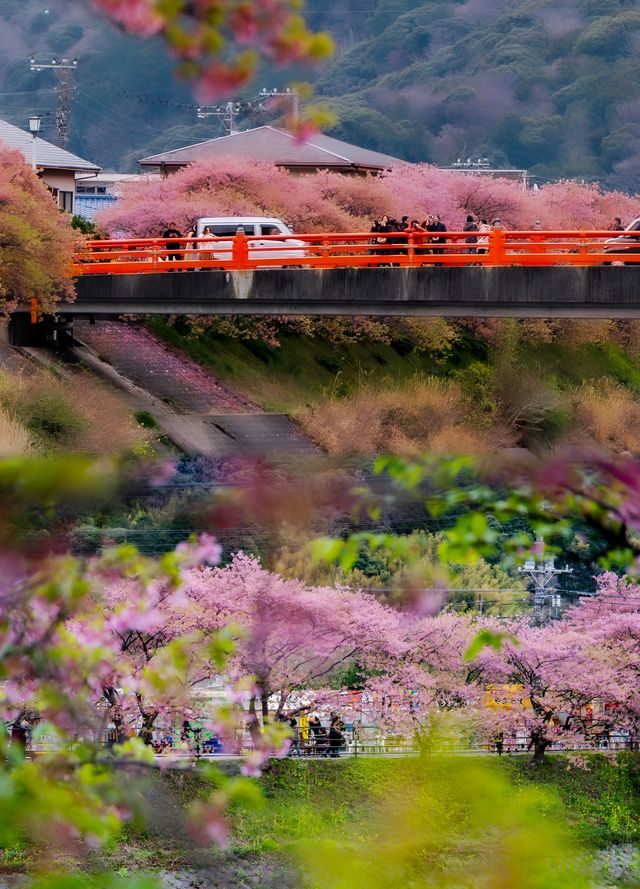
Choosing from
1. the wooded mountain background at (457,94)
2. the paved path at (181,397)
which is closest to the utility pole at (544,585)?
the paved path at (181,397)

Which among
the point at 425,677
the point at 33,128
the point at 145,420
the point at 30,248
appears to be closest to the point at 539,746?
the point at 425,677

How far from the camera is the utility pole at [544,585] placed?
2109cm

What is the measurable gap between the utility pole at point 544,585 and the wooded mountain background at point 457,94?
273 feet

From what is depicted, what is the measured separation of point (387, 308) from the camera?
2475 cm

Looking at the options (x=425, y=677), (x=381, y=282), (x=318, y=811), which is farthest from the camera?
(x=381, y=282)

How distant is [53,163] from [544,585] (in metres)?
29.8

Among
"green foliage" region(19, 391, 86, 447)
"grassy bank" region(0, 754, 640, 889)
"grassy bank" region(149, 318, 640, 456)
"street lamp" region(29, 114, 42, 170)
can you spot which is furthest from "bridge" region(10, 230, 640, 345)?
"street lamp" region(29, 114, 42, 170)

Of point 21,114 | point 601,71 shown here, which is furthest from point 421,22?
point 21,114

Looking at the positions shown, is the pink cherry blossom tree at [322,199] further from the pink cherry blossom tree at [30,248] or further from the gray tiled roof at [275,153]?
the pink cherry blossom tree at [30,248]

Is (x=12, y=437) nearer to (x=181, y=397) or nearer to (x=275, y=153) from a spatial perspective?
(x=181, y=397)

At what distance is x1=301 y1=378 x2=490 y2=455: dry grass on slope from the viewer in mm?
28516

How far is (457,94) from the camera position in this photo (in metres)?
113

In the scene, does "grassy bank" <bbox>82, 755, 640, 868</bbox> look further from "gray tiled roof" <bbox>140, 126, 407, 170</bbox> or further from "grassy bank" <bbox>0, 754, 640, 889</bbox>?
"gray tiled roof" <bbox>140, 126, 407, 170</bbox>

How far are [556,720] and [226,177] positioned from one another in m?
24.3
